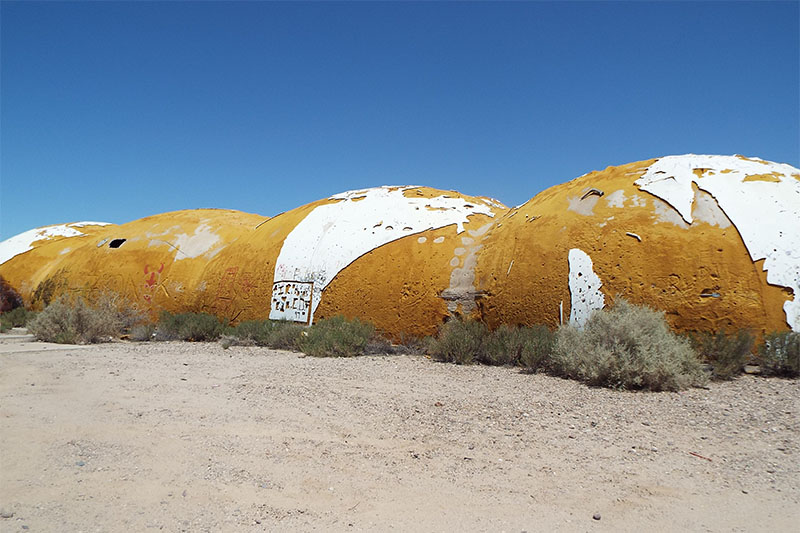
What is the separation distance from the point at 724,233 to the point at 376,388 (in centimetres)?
510

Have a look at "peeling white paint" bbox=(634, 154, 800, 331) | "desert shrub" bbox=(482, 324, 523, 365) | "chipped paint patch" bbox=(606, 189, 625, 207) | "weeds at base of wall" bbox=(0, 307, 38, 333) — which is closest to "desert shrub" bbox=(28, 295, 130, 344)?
"weeds at base of wall" bbox=(0, 307, 38, 333)

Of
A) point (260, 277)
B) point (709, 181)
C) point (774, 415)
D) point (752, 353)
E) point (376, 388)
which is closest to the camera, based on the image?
point (774, 415)

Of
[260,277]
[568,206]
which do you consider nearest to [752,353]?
[568,206]

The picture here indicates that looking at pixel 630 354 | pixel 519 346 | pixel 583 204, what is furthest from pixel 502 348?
pixel 583 204

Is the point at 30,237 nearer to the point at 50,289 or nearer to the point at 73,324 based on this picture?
the point at 50,289

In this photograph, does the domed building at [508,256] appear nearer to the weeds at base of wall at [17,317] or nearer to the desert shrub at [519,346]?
the desert shrub at [519,346]

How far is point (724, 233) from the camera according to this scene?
23.6 ft

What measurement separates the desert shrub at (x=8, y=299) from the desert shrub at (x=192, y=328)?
894 centimetres

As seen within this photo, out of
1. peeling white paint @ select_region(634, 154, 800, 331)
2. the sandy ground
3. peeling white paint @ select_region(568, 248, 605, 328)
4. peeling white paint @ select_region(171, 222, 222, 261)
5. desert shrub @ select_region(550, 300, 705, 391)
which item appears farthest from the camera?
peeling white paint @ select_region(171, 222, 222, 261)

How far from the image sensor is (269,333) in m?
10.3

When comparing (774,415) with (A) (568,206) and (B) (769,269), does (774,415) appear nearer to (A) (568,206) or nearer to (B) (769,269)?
(B) (769,269)

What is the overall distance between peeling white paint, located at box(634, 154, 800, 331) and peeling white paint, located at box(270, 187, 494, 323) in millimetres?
3847

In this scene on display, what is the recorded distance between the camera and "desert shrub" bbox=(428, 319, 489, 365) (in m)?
8.12

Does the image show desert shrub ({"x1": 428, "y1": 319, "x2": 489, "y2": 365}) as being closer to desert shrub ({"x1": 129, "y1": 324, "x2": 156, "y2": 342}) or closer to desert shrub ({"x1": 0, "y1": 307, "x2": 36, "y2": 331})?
desert shrub ({"x1": 129, "y1": 324, "x2": 156, "y2": 342})
